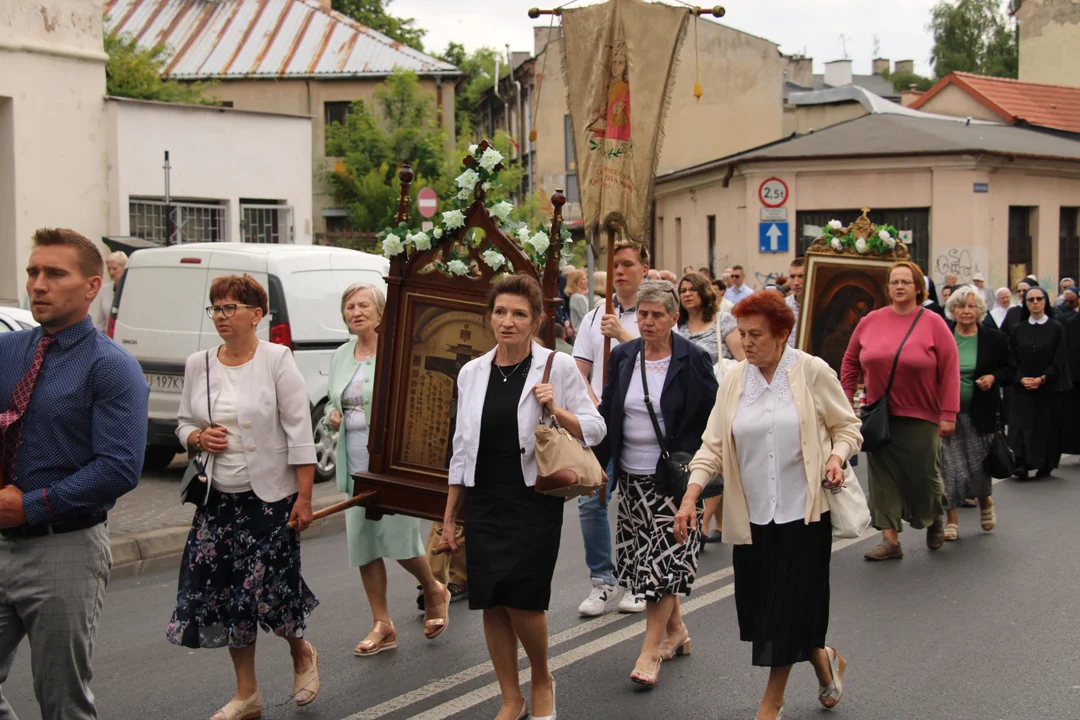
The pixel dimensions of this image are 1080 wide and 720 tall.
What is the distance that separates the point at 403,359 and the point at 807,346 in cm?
560

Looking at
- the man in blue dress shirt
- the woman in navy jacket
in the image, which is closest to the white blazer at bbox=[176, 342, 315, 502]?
the man in blue dress shirt

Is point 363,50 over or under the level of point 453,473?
over

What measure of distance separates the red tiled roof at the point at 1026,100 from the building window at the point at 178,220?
21.1 meters

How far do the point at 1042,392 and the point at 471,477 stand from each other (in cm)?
920

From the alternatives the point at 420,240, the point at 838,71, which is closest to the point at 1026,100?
the point at 838,71

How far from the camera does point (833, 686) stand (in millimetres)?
5664

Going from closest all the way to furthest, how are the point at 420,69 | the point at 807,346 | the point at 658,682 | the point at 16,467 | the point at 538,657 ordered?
the point at 16,467 < the point at 538,657 < the point at 658,682 < the point at 807,346 < the point at 420,69

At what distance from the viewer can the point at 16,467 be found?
4.14m

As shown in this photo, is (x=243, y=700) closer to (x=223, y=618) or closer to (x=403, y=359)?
(x=223, y=618)

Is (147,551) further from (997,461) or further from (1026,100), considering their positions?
(1026,100)

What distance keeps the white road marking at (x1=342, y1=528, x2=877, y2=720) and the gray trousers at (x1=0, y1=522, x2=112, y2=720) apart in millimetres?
1691

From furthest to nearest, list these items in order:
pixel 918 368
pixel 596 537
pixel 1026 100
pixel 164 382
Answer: pixel 1026 100 < pixel 164 382 < pixel 918 368 < pixel 596 537

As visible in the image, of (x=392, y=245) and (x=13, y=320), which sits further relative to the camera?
(x=13, y=320)

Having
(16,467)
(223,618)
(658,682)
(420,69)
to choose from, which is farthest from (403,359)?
(420,69)
